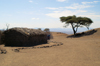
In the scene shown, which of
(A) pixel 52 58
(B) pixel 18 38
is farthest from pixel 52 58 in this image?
(B) pixel 18 38

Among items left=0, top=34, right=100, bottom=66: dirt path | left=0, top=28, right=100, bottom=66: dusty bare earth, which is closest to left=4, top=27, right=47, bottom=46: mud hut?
left=0, top=28, right=100, bottom=66: dusty bare earth

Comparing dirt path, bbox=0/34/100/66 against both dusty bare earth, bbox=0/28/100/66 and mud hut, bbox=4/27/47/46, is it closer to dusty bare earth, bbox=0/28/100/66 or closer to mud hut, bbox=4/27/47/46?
dusty bare earth, bbox=0/28/100/66

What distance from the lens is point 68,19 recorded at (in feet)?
117

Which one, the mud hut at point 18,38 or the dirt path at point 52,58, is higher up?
the mud hut at point 18,38

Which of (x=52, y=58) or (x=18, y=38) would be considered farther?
(x=18, y=38)

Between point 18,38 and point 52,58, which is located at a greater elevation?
point 18,38

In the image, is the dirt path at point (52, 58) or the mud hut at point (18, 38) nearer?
the dirt path at point (52, 58)

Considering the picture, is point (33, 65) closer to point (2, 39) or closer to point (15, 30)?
point (15, 30)

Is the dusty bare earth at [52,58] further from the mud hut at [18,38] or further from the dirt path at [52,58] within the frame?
the mud hut at [18,38]

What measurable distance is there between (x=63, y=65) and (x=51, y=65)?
70 cm

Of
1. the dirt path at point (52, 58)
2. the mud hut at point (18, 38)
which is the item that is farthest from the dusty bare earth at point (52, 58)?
the mud hut at point (18, 38)

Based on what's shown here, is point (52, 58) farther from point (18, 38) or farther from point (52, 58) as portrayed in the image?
point (18, 38)

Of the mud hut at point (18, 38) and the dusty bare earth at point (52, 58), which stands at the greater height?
the mud hut at point (18, 38)

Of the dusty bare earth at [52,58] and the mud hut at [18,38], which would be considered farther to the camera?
the mud hut at [18,38]
